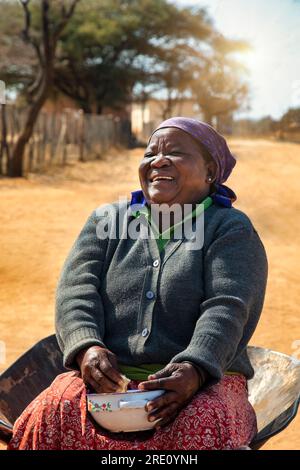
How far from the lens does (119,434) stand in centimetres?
183

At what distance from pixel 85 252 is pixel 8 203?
8.69 metres

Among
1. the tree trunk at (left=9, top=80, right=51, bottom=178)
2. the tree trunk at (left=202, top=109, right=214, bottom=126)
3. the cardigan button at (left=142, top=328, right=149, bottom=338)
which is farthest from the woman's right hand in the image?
the tree trunk at (left=202, top=109, right=214, bottom=126)

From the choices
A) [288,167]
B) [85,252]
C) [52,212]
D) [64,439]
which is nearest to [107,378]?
[64,439]

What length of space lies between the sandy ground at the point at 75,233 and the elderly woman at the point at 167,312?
152cm

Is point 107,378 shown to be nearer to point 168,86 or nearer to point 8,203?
point 8,203

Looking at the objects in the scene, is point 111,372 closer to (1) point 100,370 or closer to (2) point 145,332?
(1) point 100,370

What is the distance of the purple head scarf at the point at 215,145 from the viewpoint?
7.02ft

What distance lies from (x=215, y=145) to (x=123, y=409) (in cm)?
94

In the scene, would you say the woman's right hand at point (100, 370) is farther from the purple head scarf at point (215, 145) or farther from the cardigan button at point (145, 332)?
the purple head scarf at point (215, 145)

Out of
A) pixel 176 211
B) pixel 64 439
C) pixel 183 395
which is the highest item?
pixel 176 211

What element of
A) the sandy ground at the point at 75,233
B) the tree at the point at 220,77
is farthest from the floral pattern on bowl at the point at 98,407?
the tree at the point at 220,77

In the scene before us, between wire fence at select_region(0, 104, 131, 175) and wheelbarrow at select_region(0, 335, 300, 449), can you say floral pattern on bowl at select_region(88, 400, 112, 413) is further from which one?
wire fence at select_region(0, 104, 131, 175)

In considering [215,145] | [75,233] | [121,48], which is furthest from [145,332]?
[121,48]

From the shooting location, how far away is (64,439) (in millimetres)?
1833
